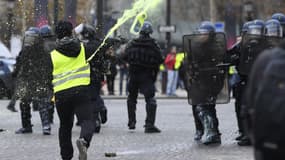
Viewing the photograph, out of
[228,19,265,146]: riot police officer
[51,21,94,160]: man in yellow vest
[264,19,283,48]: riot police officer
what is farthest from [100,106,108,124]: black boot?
[51,21,94,160]: man in yellow vest

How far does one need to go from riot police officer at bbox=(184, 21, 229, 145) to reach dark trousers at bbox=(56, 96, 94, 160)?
8.68 ft

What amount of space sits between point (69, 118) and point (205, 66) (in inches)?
115

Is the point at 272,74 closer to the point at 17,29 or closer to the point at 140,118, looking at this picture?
the point at 140,118

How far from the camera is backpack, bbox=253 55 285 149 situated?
446 centimetres

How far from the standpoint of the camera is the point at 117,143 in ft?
36.6

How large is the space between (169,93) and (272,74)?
22155mm

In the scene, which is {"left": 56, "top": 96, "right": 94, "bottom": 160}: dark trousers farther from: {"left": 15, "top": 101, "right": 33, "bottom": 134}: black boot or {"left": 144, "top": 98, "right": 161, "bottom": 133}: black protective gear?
{"left": 15, "top": 101, "right": 33, "bottom": 134}: black boot

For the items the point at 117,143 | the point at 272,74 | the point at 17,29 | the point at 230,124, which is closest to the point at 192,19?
the point at 17,29

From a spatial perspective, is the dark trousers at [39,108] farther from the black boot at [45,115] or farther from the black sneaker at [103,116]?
the black sneaker at [103,116]

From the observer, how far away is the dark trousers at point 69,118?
8.59m

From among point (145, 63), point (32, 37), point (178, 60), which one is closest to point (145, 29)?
point (145, 63)

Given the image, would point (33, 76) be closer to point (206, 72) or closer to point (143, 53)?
point (143, 53)

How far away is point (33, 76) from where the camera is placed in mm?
12547

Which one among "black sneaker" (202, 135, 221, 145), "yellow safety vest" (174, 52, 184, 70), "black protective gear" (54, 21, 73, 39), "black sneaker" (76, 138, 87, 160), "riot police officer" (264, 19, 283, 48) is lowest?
"yellow safety vest" (174, 52, 184, 70)
